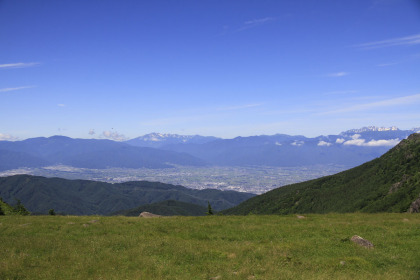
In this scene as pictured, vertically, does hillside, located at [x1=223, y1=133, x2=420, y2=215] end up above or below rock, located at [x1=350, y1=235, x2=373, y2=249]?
below

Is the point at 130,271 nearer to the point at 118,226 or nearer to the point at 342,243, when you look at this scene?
the point at 118,226

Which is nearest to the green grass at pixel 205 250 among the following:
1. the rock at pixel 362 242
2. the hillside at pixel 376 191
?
the rock at pixel 362 242

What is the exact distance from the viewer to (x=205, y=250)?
20906mm

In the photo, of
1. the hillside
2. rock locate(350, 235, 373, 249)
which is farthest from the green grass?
the hillside

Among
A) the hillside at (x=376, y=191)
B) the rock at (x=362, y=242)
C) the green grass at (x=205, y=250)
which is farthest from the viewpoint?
the hillside at (x=376, y=191)

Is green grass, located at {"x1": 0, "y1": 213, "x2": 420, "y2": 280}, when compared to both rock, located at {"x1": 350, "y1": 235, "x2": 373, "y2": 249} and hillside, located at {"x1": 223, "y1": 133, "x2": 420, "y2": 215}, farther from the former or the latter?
hillside, located at {"x1": 223, "y1": 133, "x2": 420, "y2": 215}

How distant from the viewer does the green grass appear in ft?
55.5

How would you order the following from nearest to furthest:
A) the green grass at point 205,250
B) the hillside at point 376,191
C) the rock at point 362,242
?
the green grass at point 205,250, the rock at point 362,242, the hillside at point 376,191

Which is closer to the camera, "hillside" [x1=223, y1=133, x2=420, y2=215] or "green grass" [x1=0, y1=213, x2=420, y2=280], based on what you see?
"green grass" [x1=0, y1=213, x2=420, y2=280]

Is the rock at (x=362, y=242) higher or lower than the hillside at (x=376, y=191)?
higher

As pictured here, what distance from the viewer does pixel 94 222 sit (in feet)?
100

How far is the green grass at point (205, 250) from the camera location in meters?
16.9

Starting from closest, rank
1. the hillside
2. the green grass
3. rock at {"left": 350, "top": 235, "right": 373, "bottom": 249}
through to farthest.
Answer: the green grass < rock at {"left": 350, "top": 235, "right": 373, "bottom": 249} < the hillside

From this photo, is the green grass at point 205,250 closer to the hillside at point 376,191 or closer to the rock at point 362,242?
the rock at point 362,242
